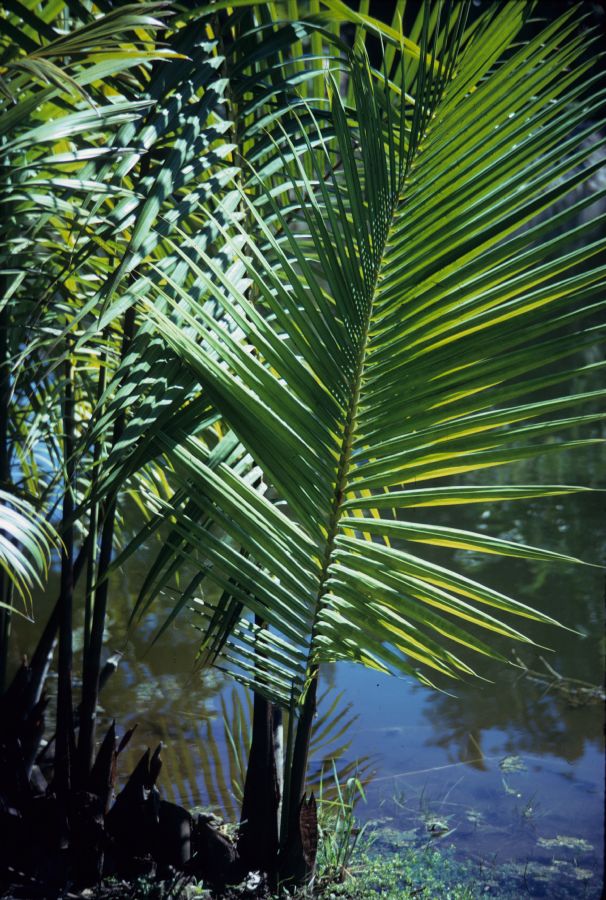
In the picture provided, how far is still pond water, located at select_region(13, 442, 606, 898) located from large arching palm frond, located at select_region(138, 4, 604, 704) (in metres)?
0.52

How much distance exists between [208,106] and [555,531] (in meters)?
2.45

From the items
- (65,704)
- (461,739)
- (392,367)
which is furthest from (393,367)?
(461,739)

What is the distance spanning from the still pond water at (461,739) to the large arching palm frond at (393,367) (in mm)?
521

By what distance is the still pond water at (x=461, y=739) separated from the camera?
170 centimetres

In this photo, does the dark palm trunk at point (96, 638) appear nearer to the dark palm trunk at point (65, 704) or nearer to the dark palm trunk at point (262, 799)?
the dark palm trunk at point (65, 704)

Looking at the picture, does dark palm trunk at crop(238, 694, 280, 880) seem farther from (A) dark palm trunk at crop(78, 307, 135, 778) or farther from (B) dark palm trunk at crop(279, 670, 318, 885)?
(A) dark palm trunk at crop(78, 307, 135, 778)

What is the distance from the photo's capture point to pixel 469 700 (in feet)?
7.59

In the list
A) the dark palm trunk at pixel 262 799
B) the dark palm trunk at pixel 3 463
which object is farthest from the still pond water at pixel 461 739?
the dark palm trunk at pixel 262 799

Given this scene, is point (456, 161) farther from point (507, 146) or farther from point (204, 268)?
point (204, 268)

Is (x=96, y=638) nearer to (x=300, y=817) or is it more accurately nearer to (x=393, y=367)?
(x=300, y=817)

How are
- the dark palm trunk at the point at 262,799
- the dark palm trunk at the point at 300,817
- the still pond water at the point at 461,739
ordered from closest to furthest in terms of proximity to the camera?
the dark palm trunk at the point at 300,817 → the dark palm trunk at the point at 262,799 → the still pond water at the point at 461,739

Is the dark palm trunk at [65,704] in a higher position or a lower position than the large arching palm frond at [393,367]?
lower

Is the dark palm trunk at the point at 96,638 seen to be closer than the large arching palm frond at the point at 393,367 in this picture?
No

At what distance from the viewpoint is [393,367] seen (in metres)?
1.04
